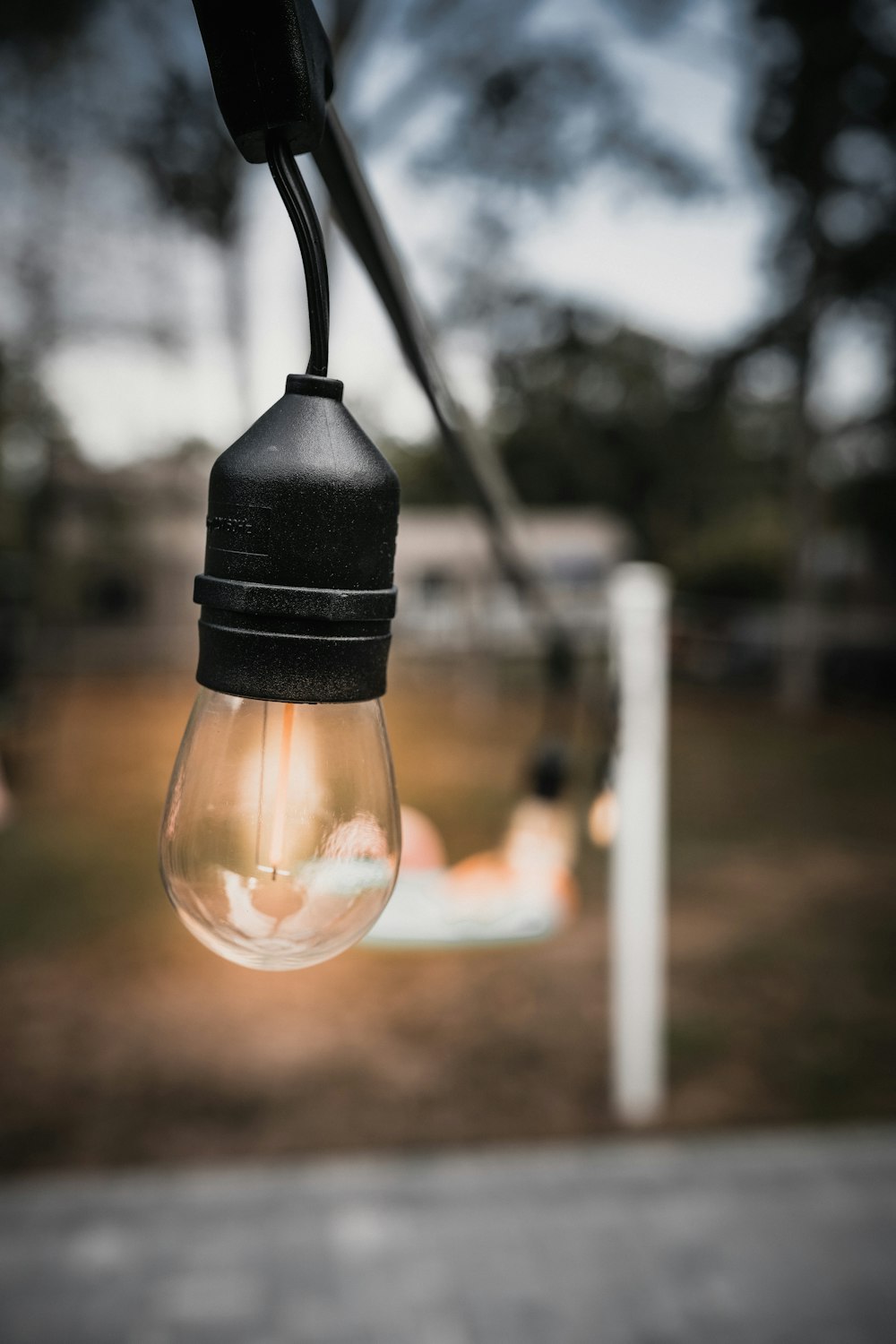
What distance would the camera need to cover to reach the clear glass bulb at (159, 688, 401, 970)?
57cm

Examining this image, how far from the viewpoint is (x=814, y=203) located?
11.8 metres

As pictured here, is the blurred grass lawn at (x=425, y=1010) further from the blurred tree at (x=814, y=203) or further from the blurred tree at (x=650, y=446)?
the blurred tree at (x=814, y=203)

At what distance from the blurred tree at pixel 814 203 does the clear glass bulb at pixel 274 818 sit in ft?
31.8

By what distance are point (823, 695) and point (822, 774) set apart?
492 cm

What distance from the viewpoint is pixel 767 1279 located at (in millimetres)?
2547

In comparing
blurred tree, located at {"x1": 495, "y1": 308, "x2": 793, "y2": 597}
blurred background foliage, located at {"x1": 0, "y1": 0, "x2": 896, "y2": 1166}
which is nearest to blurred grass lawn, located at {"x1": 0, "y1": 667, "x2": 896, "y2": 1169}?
blurred background foliage, located at {"x1": 0, "y1": 0, "x2": 896, "y2": 1166}

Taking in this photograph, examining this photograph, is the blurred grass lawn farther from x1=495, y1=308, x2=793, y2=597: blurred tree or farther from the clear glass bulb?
x1=495, y1=308, x2=793, y2=597: blurred tree

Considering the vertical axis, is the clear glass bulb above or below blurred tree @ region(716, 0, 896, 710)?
below

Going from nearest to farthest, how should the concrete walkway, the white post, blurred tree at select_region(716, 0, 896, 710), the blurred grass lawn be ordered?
the concrete walkway, the white post, the blurred grass lawn, blurred tree at select_region(716, 0, 896, 710)

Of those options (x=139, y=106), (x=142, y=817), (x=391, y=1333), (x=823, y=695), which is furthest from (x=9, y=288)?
(x=823, y=695)

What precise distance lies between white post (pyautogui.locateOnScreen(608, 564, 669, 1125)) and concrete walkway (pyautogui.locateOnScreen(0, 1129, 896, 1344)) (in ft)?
1.45

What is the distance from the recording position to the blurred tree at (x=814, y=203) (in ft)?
29.4

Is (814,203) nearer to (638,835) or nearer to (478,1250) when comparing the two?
(638,835)

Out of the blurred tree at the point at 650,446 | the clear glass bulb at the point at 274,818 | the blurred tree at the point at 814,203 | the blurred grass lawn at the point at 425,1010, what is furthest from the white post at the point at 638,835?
the blurred tree at the point at 814,203
